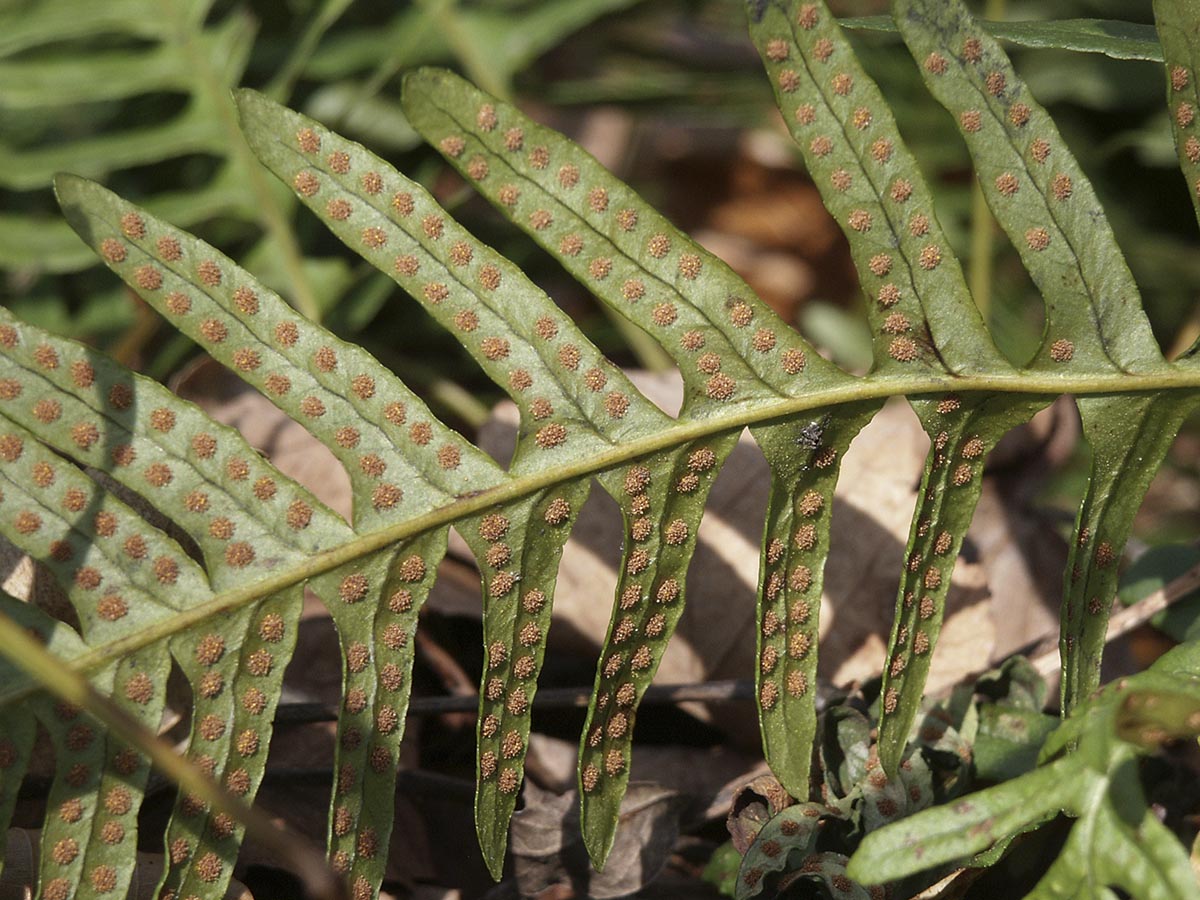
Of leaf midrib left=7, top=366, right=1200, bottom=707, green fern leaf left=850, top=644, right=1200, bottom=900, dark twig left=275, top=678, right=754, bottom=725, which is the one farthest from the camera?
dark twig left=275, top=678, right=754, bottom=725

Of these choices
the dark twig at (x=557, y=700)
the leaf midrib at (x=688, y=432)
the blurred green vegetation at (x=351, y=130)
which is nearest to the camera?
the leaf midrib at (x=688, y=432)

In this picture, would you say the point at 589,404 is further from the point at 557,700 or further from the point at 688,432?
the point at 557,700

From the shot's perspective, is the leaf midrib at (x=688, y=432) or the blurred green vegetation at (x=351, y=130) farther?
the blurred green vegetation at (x=351, y=130)

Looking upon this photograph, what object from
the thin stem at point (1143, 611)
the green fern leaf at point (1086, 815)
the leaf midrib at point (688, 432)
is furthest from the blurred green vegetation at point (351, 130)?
the green fern leaf at point (1086, 815)

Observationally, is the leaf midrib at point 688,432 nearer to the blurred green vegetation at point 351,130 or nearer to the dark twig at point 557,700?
the dark twig at point 557,700

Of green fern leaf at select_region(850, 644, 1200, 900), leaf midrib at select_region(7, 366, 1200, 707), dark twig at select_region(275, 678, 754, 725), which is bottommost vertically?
green fern leaf at select_region(850, 644, 1200, 900)

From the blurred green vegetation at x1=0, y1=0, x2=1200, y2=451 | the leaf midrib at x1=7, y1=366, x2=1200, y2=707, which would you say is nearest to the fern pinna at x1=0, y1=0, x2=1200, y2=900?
the leaf midrib at x1=7, y1=366, x2=1200, y2=707

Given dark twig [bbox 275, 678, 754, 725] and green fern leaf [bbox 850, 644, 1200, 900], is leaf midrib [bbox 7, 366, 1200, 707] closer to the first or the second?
dark twig [bbox 275, 678, 754, 725]
